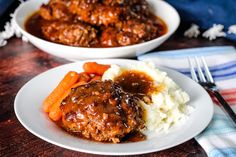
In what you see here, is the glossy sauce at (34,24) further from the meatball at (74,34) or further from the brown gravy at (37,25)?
the meatball at (74,34)

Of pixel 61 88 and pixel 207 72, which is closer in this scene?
pixel 61 88

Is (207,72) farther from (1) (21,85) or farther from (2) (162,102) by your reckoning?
(1) (21,85)

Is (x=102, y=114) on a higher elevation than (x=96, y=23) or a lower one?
higher

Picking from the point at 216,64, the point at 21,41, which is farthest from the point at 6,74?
the point at 216,64

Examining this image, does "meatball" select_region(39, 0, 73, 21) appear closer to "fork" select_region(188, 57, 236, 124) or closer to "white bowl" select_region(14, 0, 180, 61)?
"white bowl" select_region(14, 0, 180, 61)

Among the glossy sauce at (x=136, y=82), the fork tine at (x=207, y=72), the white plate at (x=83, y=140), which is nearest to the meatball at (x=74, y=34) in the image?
the white plate at (x=83, y=140)

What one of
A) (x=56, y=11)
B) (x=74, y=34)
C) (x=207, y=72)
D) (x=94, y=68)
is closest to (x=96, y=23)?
(x=74, y=34)

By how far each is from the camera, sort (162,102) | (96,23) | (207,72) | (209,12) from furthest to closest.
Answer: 1. (209,12)
2. (96,23)
3. (207,72)
4. (162,102)
